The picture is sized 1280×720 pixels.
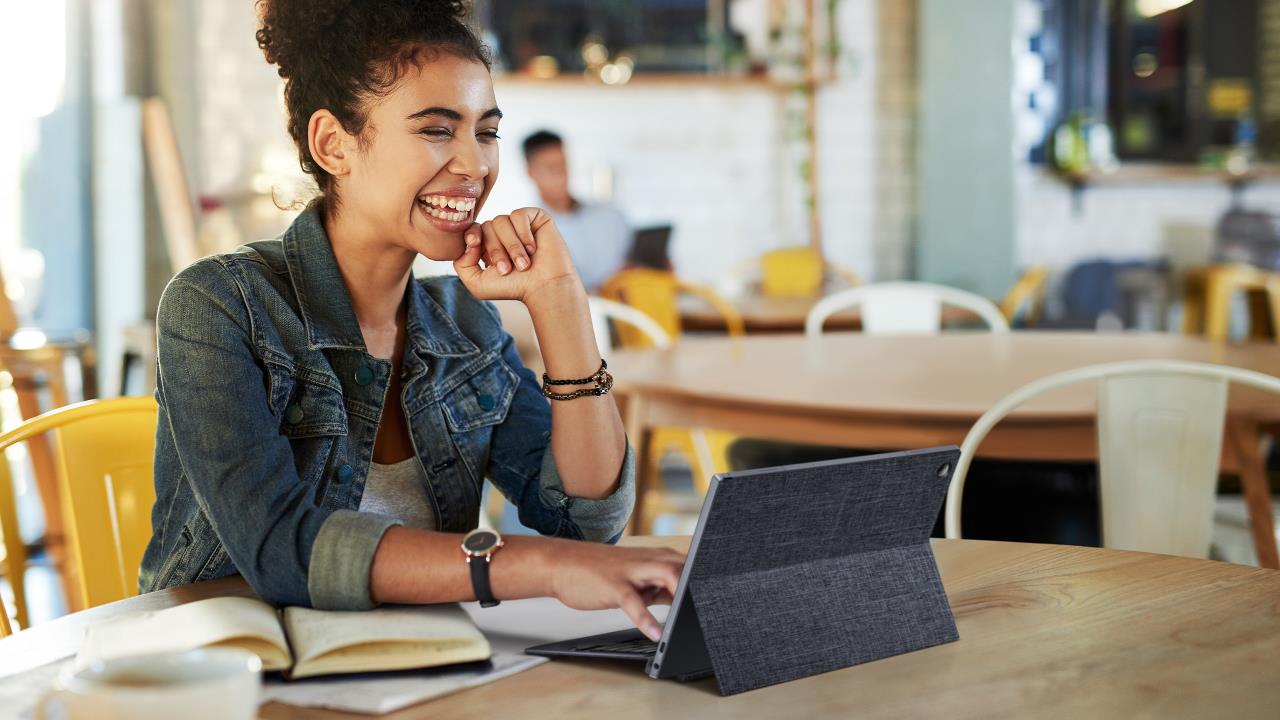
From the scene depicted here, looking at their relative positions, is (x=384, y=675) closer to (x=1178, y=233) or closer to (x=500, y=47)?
(x=500, y=47)

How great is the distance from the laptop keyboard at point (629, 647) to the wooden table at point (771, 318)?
3.32 meters

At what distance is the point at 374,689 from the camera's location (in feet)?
2.85

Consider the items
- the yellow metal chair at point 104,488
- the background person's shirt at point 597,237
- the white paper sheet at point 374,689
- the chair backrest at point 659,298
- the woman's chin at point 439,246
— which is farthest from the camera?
the background person's shirt at point 597,237

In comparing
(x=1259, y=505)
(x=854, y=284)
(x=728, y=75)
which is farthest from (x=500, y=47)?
(x=1259, y=505)

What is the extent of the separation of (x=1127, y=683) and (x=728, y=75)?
5791 millimetres

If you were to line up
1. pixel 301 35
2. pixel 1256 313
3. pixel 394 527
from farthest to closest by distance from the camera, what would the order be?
pixel 1256 313 → pixel 301 35 → pixel 394 527

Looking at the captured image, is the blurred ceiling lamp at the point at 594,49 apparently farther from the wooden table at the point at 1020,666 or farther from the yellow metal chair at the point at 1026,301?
the wooden table at the point at 1020,666

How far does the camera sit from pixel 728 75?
645cm

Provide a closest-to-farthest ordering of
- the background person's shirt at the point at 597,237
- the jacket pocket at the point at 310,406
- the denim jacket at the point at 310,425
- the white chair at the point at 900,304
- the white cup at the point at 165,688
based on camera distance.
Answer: the white cup at the point at 165,688 → the denim jacket at the point at 310,425 → the jacket pocket at the point at 310,406 → the white chair at the point at 900,304 → the background person's shirt at the point at 597,237

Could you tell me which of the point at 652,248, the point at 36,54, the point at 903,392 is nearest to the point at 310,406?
the point at 903,392

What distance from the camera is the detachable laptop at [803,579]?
890 mm

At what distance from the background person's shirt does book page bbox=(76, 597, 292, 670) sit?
4525 millimetres

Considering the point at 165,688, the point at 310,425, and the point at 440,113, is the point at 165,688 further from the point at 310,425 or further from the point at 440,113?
the point at 440,113

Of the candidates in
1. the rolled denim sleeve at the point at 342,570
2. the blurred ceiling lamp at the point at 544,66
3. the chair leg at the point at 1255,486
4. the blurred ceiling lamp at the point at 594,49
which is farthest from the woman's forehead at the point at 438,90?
the blurred ceiling lamp at the point at 594,49
